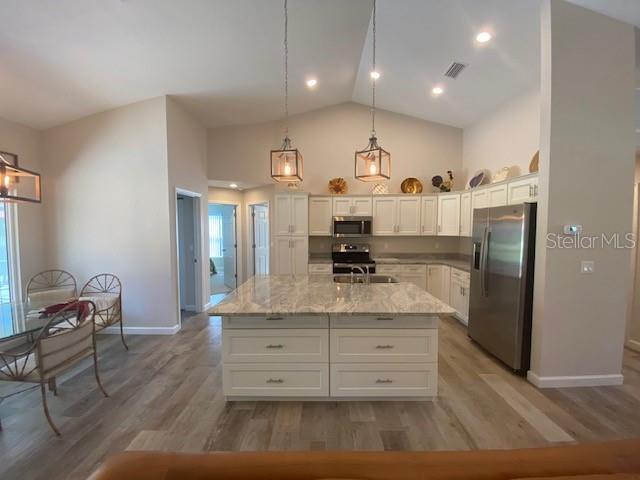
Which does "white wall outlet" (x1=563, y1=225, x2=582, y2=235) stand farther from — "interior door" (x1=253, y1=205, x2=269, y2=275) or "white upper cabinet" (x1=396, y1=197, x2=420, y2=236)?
"interior door" (x1=253, y1=205, x2=269, y2=275)

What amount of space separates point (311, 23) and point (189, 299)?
472 centimetres

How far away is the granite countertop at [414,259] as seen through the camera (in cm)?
Answer: 534

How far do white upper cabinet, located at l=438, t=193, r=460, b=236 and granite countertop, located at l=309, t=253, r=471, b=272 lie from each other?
51 cm

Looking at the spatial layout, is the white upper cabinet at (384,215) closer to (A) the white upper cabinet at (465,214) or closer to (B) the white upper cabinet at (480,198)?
(A) the white upper cabinet at (465,214)

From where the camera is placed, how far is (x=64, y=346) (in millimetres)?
2348

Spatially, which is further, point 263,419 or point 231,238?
point 231,238

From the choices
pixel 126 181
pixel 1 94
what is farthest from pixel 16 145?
pixel 126 181

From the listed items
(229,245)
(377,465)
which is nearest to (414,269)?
(229,245)

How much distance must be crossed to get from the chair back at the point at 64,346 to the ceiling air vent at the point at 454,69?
198 inches

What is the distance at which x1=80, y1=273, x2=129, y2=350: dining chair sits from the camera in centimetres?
359

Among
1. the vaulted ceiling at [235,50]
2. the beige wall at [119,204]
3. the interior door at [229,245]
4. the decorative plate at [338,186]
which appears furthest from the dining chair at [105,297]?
the decorative plate at [338,186]

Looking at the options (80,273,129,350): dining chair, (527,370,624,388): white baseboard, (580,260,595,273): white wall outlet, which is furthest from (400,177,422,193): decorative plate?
(80,273,129,350): dining chair

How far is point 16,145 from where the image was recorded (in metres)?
3.95

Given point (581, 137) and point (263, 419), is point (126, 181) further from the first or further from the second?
point (581, 137)
